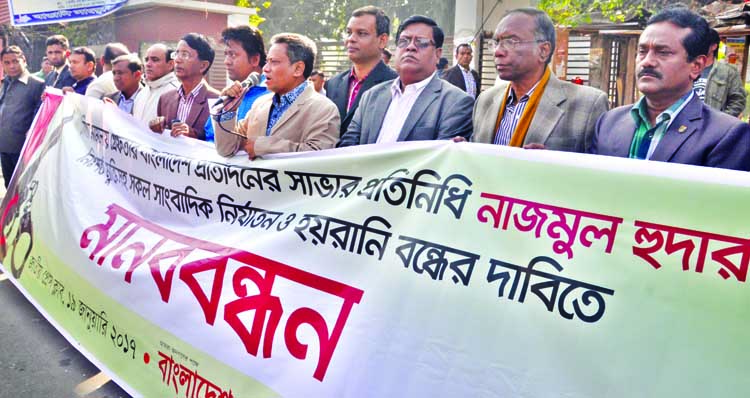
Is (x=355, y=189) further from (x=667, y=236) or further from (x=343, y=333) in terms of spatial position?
(x=667, y=236)

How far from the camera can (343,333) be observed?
7.60ft

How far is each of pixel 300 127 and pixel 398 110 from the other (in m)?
0.51

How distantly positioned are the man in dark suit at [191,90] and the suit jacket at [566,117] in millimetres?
2411

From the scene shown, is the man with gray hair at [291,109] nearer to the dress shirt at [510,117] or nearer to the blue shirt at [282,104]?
the blue shirt at [282,104]

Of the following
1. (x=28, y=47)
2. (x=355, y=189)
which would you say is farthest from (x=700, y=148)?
(x=28, y=47)

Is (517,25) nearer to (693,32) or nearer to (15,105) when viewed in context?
(693,32)

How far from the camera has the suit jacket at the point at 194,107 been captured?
4453mm

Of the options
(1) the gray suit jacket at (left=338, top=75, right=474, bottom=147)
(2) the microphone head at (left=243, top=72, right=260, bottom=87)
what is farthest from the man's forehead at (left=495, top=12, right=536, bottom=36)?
(2) the microphone head at (left=243, top=72, right=260, bottom=87)

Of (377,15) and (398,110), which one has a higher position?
(377,15)

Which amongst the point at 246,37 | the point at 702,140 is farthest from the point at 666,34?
the point at 246,37

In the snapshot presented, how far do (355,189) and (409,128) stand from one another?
2.64ft

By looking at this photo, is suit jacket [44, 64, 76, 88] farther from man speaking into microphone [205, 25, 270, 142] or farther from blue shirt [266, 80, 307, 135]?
blue shirt [266, 80, 307, 135]

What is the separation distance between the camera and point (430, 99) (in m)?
3.32

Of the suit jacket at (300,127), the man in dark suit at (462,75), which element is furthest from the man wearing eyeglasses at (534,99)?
the man in dark suit at (462,75)
